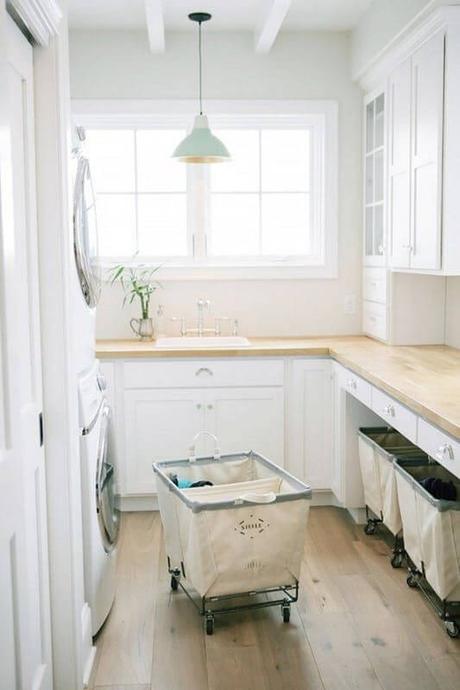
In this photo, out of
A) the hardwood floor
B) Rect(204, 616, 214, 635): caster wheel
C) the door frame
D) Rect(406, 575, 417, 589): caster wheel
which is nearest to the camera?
the door frame

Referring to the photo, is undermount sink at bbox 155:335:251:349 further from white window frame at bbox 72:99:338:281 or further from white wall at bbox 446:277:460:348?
white wall at bbox 446:277:460:348

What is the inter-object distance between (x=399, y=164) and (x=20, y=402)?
9.05 feet

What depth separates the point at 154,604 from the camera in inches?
128

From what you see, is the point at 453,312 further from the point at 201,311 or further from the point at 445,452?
the point at 445,452

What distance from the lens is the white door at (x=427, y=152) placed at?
347 cm

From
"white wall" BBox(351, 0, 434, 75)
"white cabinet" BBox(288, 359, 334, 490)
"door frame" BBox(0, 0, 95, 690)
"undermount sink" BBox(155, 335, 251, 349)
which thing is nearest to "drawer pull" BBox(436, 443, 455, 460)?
"door frame" BBox(0, 0, 95, 690)

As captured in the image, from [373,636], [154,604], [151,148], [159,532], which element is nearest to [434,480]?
[373,636]

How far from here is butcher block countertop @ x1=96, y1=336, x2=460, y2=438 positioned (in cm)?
280

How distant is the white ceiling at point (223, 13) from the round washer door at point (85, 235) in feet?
5.15

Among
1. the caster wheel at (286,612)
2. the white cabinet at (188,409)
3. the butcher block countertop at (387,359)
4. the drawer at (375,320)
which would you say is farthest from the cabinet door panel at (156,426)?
the caster wheel at (286,612)

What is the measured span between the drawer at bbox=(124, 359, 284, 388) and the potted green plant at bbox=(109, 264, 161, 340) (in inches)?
19.4

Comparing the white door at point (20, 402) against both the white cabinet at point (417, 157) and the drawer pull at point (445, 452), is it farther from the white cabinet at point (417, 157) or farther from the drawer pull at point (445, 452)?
the white cabinet at point (417, 157)

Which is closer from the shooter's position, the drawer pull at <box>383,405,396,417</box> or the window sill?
the drawer pull at <box>383,405,396,417</box>

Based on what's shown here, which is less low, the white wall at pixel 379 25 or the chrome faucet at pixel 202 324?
the white wall at pixel 379 25
